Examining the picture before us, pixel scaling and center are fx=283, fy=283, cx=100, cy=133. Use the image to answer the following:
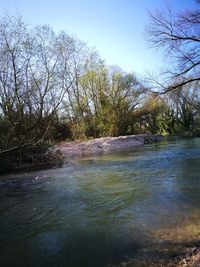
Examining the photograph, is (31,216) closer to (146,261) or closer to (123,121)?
(146,261)

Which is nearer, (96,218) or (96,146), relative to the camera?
(96,218)

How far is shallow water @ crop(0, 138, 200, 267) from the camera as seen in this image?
4.50 meters

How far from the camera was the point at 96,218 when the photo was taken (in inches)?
240

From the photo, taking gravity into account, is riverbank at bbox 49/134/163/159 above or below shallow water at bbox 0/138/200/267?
above

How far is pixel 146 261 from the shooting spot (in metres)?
3.98

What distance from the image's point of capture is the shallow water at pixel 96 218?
4.50 meters

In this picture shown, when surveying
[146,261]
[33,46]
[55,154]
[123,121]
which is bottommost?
[146,261]

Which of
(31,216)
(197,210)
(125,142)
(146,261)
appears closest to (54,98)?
(31,216)

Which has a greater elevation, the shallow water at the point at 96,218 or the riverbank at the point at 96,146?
the riverbank at the point at 96,146

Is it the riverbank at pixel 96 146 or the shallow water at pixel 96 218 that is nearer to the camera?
the shallow water at pixel 96 218

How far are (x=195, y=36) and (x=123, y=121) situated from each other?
65.2 ft

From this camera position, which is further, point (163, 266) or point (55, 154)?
point (55, 154)

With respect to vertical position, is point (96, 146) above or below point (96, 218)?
above

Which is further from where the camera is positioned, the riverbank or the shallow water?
the riverbank
